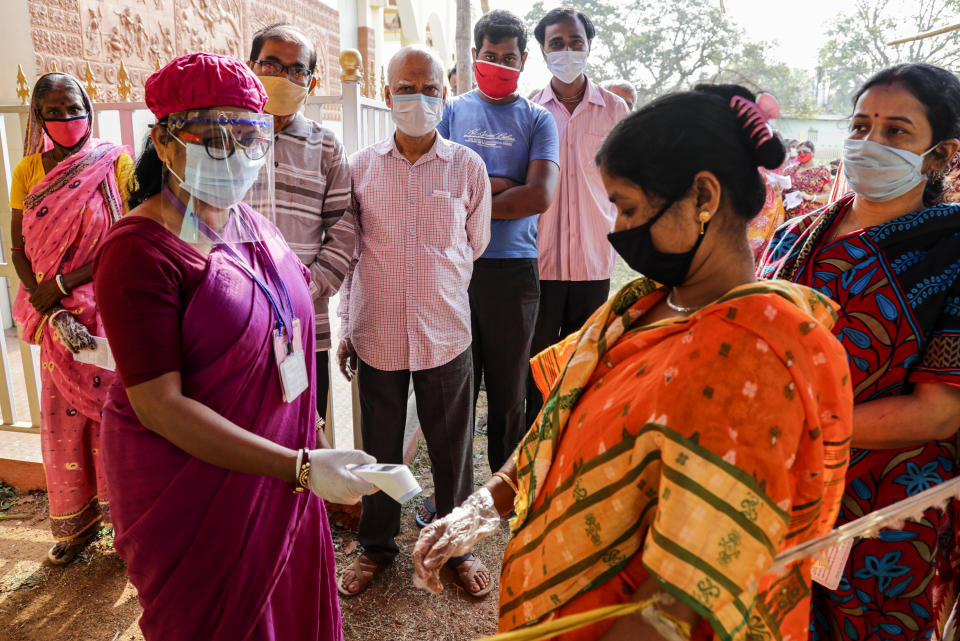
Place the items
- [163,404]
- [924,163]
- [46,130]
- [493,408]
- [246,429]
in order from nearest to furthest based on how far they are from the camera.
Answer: [163,404]
[246,429]
[924,163]
[46,130]
[493,408]

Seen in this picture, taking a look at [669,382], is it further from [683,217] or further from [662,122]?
[662,122]

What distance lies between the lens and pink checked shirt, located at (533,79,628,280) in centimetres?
392

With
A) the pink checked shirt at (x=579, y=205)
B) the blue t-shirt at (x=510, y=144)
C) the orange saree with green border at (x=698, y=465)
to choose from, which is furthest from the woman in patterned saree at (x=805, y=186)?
the orange saree with green border at (x=698, y=465)

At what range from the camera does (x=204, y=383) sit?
1.58 meters

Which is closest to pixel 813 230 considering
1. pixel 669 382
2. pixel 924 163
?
pixel 924 163

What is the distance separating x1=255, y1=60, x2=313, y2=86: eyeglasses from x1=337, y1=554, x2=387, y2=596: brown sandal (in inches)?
83.9

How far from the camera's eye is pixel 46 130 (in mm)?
3143

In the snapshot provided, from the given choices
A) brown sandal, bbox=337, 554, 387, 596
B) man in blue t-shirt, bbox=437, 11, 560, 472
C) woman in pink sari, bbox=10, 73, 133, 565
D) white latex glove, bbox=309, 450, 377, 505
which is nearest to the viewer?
white latex glove, bbox=309, 450, 377, 505

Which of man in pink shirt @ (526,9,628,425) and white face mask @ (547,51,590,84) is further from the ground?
white face mask @ (547,51,590,84)

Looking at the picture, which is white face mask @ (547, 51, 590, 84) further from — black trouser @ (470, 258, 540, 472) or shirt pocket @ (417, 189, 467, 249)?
shirt pocket @ (417, 189, 467, 249)

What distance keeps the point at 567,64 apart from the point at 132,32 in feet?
13.9

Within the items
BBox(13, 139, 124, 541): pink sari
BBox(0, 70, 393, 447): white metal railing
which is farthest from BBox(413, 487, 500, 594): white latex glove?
BBox(13, 139, 124, 541): pink sari

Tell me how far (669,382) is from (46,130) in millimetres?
3284

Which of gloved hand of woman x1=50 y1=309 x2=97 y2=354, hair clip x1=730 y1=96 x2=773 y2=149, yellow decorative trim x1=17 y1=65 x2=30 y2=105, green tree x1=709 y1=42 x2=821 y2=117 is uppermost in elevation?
green tree x1=709 y1=42 x2=821 y2=117
